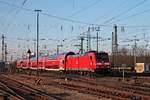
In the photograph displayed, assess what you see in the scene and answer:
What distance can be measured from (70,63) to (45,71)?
1779cm

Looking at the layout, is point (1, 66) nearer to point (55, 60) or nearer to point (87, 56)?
point (55, 60)

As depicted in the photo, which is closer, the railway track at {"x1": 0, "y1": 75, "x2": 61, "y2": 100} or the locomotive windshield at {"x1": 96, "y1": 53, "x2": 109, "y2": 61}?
the railway track at {"x1": 0, "y1": 75, "x2": 61, "y2": 100}

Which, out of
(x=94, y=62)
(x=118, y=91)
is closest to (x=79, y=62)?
(x=94, y=62)

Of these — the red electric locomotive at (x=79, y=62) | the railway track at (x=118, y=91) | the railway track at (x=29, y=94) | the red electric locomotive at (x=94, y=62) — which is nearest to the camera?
the railway track at (x=118, y=91)

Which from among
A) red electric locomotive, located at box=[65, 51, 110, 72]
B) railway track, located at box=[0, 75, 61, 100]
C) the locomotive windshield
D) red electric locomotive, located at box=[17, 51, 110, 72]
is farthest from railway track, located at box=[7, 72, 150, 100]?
the locomotive windshield

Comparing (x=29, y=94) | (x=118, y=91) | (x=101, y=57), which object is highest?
(x=101, y=57)

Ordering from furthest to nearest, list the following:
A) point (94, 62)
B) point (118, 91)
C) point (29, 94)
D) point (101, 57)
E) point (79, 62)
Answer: point (79, 62) < point (101, 57) < point (94, 62) < point (118, 91) < point (29, 94)

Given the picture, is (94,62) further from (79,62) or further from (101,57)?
(79,62)

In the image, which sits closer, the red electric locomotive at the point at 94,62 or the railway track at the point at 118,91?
the railway track at the point at 118,91

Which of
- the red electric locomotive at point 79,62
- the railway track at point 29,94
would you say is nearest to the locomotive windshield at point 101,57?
the red electric locomotive at point 79,62

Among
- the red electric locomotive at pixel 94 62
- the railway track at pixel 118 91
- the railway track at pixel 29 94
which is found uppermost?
the red electric locomotive at pixel 94 62

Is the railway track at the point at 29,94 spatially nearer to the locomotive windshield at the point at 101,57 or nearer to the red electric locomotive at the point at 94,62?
the red electric locomotive at the point at 94,62

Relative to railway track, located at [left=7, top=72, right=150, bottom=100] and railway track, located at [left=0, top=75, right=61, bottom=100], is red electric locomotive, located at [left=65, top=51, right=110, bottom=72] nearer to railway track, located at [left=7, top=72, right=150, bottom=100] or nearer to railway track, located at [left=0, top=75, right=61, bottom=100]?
railway track, located at [left=7, top=72, right=150, bottom=100]

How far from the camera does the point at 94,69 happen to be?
1793 inches
